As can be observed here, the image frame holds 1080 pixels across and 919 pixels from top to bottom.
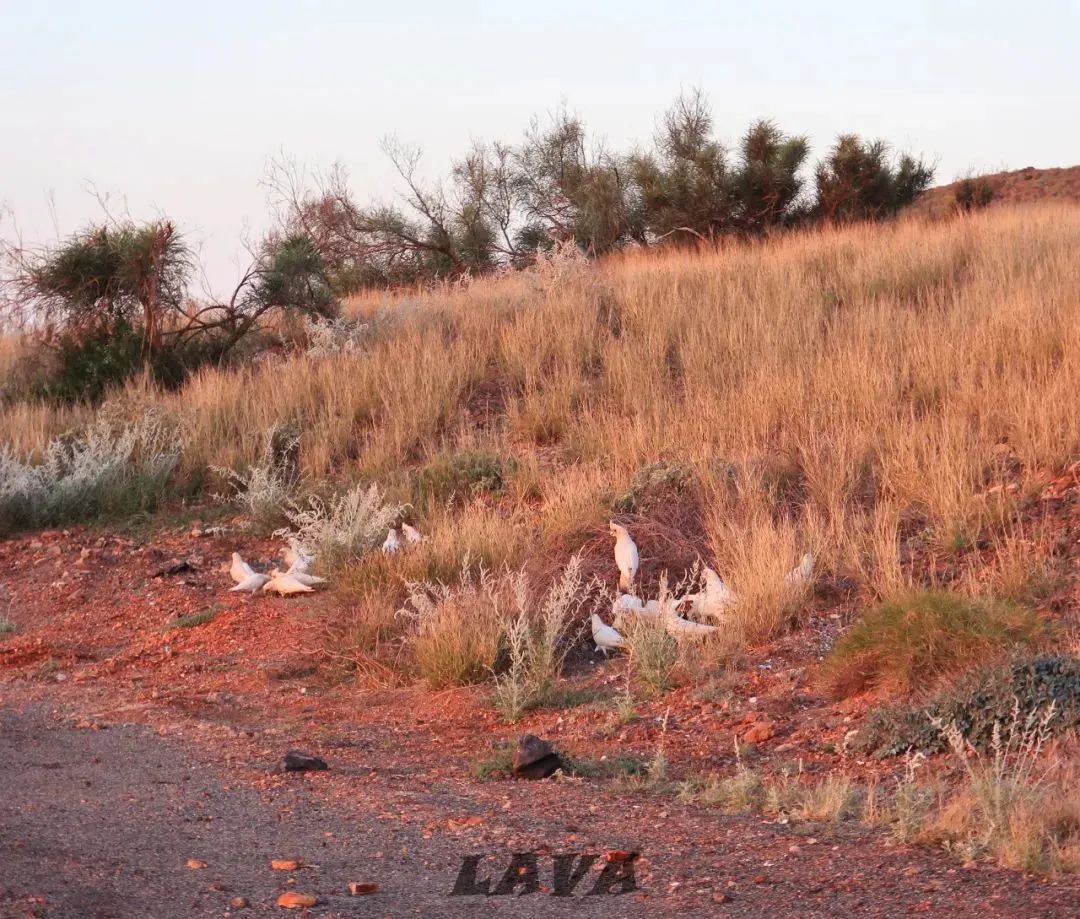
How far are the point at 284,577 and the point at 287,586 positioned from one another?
0.29 ft

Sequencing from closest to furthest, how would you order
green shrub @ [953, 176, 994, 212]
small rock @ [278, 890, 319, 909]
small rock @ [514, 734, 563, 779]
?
1. small rock @ [278, 890, 319, 909]
2. small rock @ [514, 734, 563, 779]
3. green shrub @ [953, 176, 994, 212]

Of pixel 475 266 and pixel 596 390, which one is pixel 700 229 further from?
pixel 596 390

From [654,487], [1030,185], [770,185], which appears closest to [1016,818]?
[654,487]

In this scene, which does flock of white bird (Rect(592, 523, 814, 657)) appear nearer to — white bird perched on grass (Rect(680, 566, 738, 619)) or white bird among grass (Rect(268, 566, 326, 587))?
white bird perched on grass (Rect(680, 566, 738, 619))

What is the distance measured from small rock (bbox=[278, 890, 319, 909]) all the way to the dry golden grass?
4.01 meters

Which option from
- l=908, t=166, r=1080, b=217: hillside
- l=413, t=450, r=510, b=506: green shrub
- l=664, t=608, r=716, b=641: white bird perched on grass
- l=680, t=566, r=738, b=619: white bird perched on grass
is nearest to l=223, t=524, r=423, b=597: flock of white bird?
l=413, t=450, r=510, b=506: green shrub

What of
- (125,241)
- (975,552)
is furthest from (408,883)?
(125,241)

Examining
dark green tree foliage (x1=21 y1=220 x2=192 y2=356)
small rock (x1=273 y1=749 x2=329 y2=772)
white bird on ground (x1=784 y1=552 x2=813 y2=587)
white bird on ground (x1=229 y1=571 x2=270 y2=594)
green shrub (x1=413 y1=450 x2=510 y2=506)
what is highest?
dark green tree foliage (x1=21 y1=220 x2=192 y2=356)

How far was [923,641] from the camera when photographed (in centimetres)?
610

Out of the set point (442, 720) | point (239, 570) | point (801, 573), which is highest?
point (801, 573)

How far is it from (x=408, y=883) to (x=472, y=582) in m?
4.24

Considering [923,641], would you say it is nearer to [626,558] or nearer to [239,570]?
[626,558]

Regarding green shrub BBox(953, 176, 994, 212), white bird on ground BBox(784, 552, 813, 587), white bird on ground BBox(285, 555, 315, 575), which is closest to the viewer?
white bird on ground BBox(784, 552, 813, 587)

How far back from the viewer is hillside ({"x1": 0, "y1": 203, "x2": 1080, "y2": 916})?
4.91m
